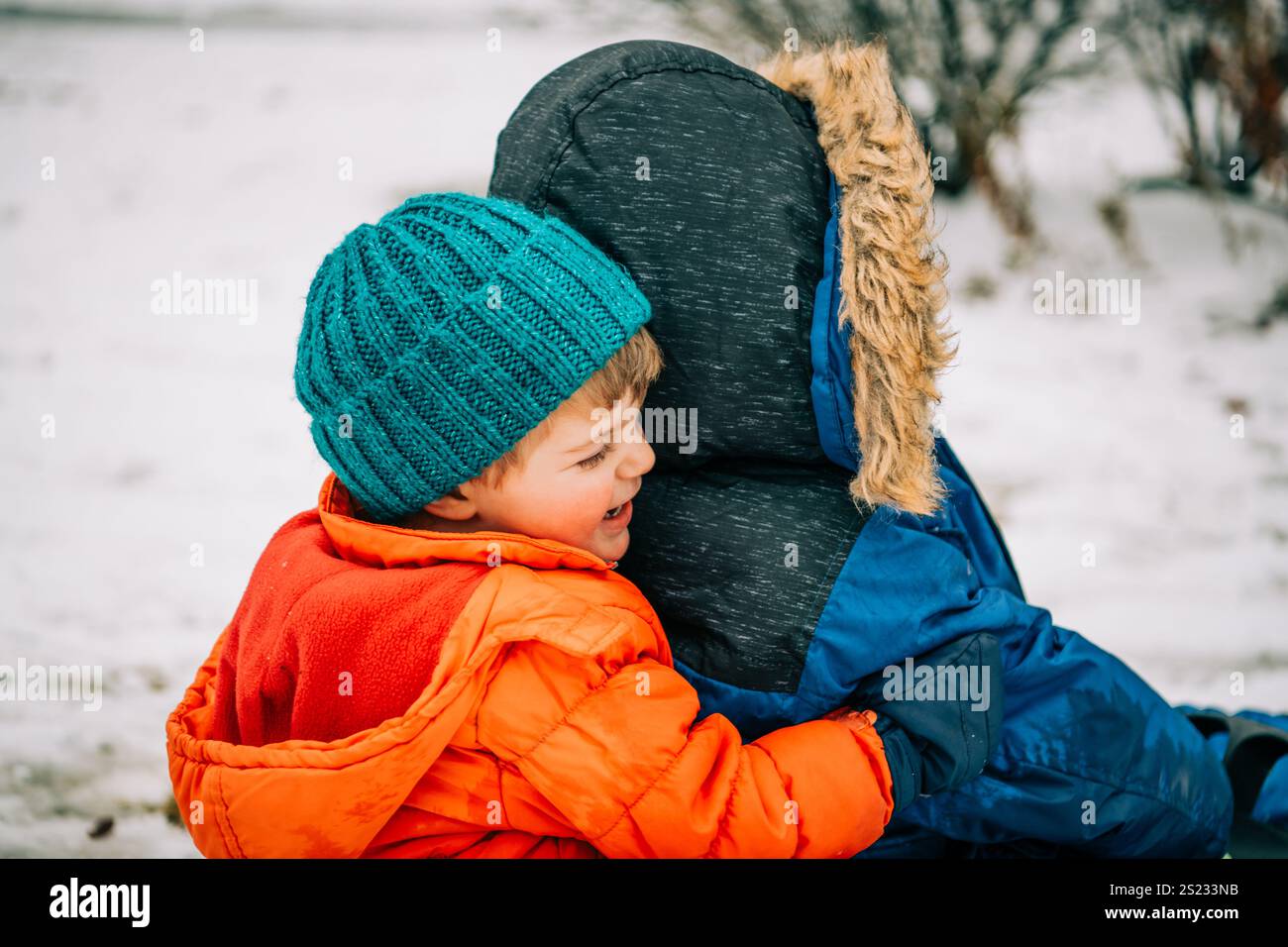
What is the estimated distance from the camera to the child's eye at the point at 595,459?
1.27 m

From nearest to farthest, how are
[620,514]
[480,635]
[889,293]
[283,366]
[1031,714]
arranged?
1. [480,635]
2. [889,293]
3. [620,514]
4. [1031,714]
5. [283,366]

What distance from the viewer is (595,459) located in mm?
1273

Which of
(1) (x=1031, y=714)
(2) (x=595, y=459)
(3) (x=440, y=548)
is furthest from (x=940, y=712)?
(3) (x=440, y=548)

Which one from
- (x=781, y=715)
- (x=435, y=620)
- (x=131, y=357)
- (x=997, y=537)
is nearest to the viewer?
(x=435, y=620)

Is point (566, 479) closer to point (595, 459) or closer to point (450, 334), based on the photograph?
point (595, 459)

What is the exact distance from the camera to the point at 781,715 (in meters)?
1.34

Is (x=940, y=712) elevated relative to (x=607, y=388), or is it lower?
lower

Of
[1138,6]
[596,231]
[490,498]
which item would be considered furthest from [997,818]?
[1138,6]

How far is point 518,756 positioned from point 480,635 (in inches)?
5.2

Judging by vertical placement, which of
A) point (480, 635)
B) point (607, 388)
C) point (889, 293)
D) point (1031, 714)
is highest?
point (889, 293)
